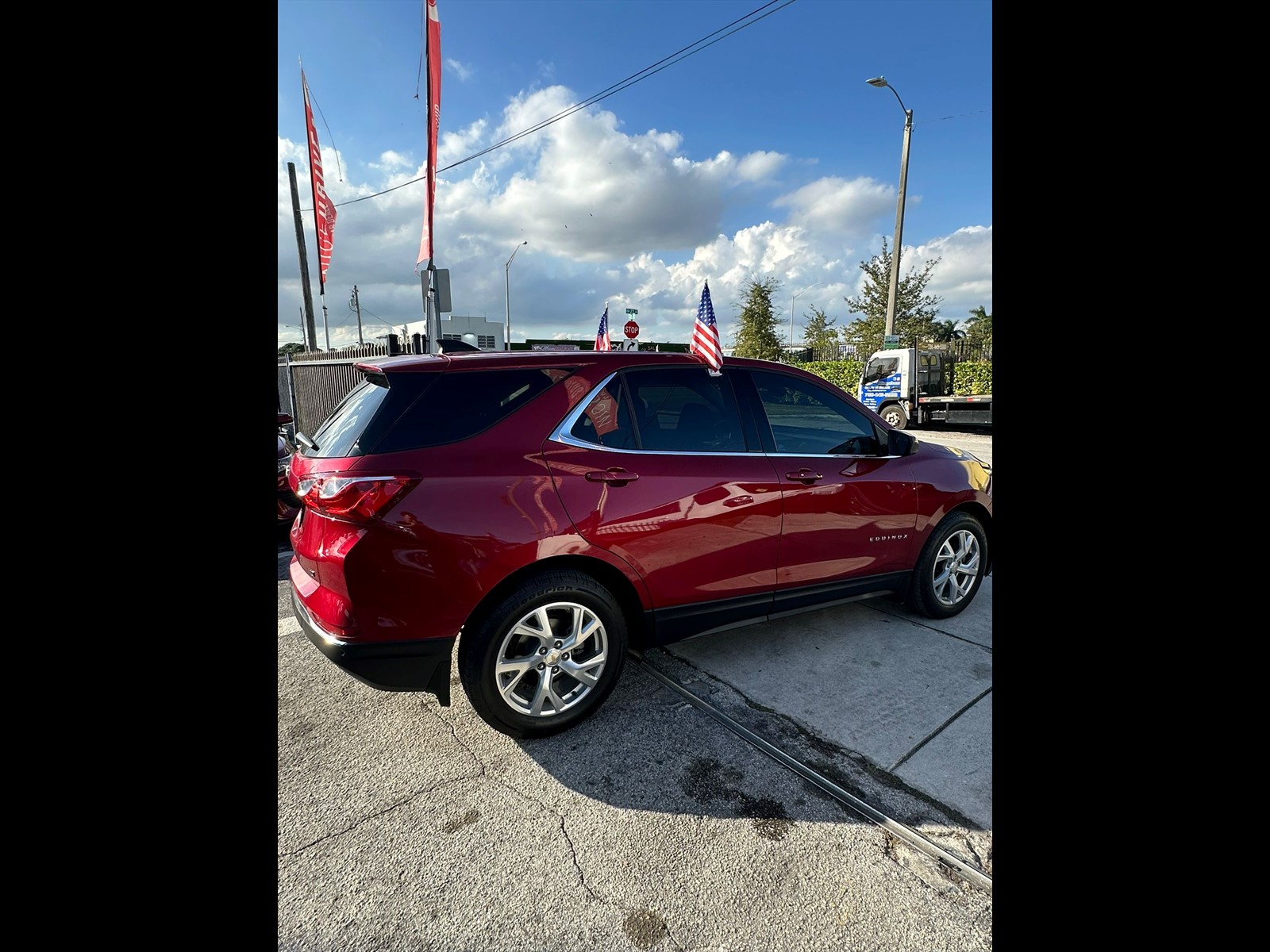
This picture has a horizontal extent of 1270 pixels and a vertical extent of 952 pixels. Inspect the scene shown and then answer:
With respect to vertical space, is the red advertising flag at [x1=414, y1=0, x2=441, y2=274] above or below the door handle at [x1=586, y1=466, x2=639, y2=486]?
above

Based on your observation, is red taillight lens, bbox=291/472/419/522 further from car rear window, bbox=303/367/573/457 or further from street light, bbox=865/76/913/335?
street light, bbox=865/76/913/335

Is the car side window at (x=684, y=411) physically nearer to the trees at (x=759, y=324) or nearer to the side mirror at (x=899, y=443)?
the side mirror at (x=899, y=443)

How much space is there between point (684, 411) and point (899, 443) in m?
1.51

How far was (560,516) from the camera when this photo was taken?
2.87 m

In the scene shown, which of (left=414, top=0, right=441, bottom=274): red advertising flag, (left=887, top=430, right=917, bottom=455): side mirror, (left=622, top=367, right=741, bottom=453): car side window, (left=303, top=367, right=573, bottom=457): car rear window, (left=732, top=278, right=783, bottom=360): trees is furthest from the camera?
(left=732, top=278, right=783, bottom=360): trees

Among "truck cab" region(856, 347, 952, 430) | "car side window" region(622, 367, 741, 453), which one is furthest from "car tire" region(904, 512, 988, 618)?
"truck cab" region(856, 347, 952, 430)

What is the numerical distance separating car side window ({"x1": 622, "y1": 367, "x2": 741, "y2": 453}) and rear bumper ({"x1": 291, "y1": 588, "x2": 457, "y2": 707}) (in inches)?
52.2

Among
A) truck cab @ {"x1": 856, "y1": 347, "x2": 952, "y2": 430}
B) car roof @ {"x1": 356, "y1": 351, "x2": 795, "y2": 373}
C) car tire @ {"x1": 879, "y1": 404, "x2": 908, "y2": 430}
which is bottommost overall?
car roof @ {"x1": 356, "y1": 351, "x2": 795, "y2": 373}

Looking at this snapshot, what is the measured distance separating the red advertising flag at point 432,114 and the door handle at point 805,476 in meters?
7.49

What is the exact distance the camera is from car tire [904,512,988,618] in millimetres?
4188

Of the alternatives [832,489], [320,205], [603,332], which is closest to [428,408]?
[832,489]
